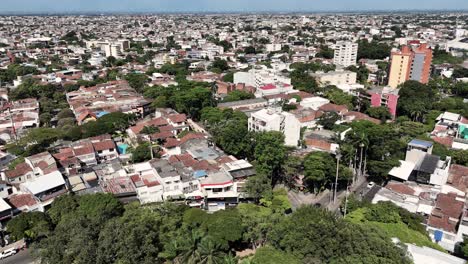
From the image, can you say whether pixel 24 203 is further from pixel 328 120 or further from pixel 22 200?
pixel 328 120

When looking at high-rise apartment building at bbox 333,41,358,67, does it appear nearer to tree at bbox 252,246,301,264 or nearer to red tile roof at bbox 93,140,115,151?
red tile roof at bbox 93,140,115,151

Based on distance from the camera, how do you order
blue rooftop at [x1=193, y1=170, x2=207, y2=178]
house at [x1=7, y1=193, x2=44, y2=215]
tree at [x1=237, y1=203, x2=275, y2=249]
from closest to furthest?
tree at [x1=237, y1=203, x2=275, y2=249] < house at [x1=7, y1=193, x2=44, y2=215] < blue rooftop at [x1=193, y1=170, x2=207, y2=178]

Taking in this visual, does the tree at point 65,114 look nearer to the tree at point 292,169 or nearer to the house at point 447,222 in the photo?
the tree at point 292,169

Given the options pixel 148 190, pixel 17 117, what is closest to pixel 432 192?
pixel 148 190

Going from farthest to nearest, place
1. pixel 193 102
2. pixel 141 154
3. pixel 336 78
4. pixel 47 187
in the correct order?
pixel 336 78 → pixel 193 102 → pixel 141 154 → pixel 47 187

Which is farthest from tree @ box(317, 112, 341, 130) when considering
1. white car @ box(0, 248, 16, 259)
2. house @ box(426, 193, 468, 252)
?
white car @ box(0, 248, 16, 259)
